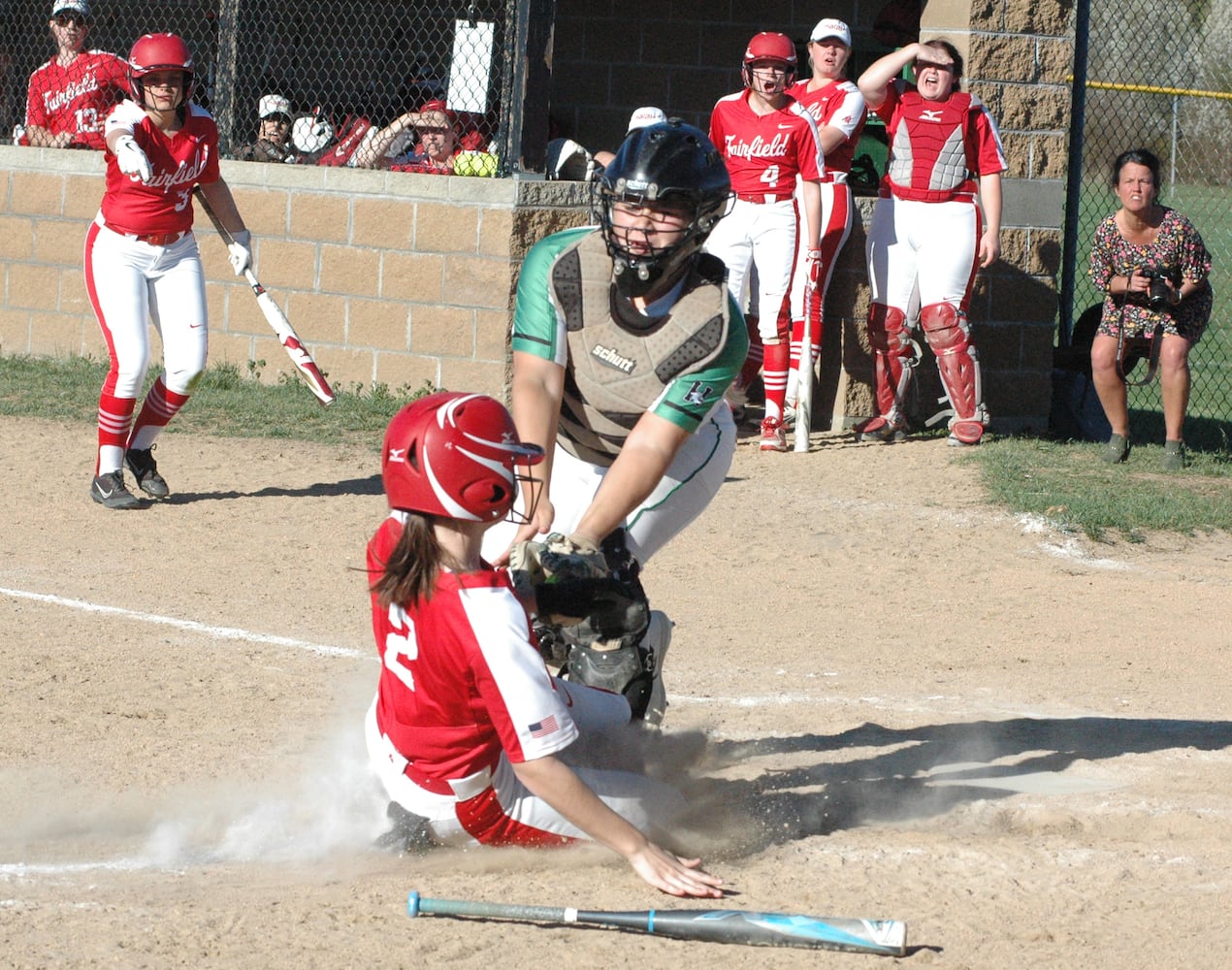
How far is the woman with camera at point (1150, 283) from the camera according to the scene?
912cm

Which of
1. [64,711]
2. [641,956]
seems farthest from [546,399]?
[64,711]

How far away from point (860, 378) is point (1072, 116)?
2.48m

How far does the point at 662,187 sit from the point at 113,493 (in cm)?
471

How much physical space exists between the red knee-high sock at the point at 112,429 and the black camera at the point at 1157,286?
224 inches

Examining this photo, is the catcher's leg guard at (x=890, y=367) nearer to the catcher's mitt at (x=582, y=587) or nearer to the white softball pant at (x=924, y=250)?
the white softball pant at (x=924, y=250)

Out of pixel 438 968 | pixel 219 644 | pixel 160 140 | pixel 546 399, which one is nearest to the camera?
pixel 438 968

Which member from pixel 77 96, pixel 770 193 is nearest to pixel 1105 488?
pixel 770 193

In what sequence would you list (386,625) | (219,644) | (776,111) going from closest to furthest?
(386,625)
(219,644)
(776,111)

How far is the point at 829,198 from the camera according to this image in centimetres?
995

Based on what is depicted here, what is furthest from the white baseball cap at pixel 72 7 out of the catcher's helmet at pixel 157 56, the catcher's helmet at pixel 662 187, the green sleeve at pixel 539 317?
the catcher's helmet at pixel 662 187

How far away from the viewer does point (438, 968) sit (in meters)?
3.38

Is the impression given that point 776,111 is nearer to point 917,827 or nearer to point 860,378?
point 860,378

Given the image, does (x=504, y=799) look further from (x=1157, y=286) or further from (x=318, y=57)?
(x=318, y=57)

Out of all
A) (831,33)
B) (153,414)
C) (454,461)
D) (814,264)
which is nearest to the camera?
(454,461)
